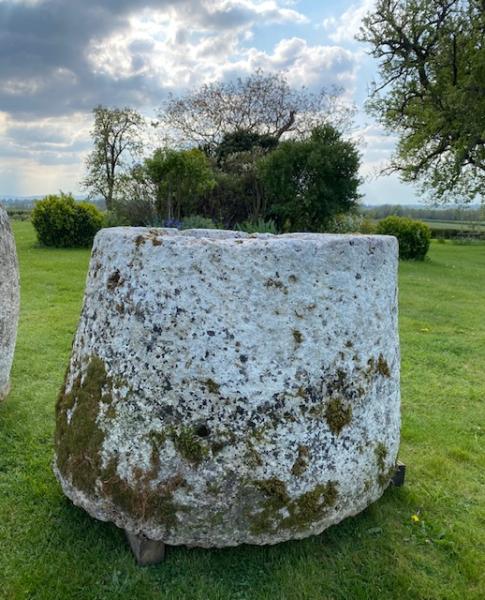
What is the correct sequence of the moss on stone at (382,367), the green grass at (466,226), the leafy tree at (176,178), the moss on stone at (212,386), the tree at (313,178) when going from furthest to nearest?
1. the green grass at (466,226)
2. the tree at (313,178)
3. the leafy tree at (176,178)
4. the moss on stone at (382,367)
5. the moss on stone at (212,386)

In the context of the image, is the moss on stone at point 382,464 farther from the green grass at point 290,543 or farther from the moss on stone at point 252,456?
the moss on stone at point 252,456

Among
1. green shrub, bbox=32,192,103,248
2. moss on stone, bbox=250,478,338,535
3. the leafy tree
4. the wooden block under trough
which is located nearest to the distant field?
the leafy tree

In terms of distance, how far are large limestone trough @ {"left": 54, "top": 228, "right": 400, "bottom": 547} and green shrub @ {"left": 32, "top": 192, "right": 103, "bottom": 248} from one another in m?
15.7

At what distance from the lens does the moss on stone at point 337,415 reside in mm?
2633

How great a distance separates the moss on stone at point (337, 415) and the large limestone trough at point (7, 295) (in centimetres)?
321

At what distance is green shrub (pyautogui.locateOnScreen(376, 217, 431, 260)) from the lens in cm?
1878

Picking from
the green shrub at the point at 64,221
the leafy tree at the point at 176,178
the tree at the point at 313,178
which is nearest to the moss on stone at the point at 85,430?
the green shrub at the point at 64,221

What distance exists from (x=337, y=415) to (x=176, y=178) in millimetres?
17319

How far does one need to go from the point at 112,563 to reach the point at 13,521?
800 mm

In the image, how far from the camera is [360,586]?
8.77 feet

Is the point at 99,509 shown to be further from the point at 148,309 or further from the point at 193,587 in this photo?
the point at 148,309

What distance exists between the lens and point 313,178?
68.3 feet

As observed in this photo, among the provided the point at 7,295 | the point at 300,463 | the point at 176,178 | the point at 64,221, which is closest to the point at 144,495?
the point at 300,463

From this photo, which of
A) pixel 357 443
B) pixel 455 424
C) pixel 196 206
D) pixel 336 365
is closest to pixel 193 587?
pixel 357 443
